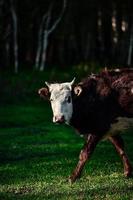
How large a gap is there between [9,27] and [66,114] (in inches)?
1102

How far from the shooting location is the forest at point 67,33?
4169 centimetres

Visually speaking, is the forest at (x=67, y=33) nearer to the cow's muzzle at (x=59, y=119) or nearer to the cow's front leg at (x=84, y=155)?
the cow's front leg at (x=84, y=155)

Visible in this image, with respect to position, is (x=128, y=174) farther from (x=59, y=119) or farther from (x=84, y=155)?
(x=59, y=119)

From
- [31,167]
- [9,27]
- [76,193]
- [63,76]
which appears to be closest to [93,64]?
[9,27]

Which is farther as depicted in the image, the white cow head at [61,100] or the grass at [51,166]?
the white cow head at [61,100]

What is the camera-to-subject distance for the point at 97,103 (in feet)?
46.2

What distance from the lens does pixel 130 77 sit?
1427cm

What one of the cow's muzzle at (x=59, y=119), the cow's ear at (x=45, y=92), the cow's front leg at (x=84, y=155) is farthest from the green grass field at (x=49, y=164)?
the cow's ear at (x=45, y=92)

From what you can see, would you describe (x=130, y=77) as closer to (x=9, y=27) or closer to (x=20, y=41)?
(x=9, y=27)

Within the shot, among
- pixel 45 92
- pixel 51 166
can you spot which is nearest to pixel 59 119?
pixel 45 92

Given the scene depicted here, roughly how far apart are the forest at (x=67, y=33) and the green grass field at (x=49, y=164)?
53.6 feet

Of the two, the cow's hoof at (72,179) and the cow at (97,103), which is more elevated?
the cow at (97,103)

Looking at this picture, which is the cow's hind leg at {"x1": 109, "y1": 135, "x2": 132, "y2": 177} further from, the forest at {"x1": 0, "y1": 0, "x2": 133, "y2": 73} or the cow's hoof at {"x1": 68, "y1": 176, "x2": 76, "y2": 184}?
the forest at {"x1": 0, "y1": 0, "x2": 133, "y2": 73}

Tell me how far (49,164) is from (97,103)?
1970 mm
